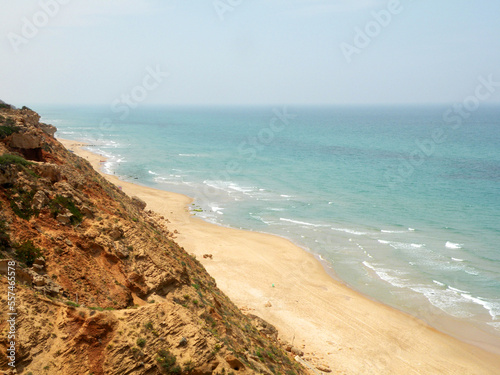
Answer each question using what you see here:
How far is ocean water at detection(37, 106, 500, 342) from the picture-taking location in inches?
1098

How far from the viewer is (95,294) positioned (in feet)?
38.4

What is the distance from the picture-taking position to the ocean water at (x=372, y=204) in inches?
1098

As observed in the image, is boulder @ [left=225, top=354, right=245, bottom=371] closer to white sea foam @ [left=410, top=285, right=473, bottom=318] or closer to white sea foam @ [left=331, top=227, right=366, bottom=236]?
white sea foam @ [left=410, top=285, right=473, bottom=318]

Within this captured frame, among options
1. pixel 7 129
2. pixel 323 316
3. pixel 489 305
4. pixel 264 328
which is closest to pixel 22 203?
pixel 7 129

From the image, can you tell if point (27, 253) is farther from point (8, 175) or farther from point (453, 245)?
point (453, 245)

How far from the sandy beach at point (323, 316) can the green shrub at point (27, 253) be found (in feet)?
43.4

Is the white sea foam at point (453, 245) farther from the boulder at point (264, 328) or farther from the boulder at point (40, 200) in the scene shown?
the boulder at point (40, 200)

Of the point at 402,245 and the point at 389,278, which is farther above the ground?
the point at 402,245

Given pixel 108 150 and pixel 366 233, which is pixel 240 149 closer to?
pixel 108 150

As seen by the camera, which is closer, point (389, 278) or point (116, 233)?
point (116, 233)

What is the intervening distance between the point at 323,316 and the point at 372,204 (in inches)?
1015

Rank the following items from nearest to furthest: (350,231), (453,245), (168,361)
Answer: (168,361) → (453,245) → (350,231)

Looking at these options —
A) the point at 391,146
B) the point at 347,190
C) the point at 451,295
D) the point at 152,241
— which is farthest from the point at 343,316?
the point at 391,146

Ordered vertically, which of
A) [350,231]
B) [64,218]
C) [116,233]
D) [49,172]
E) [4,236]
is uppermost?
[350,231]
